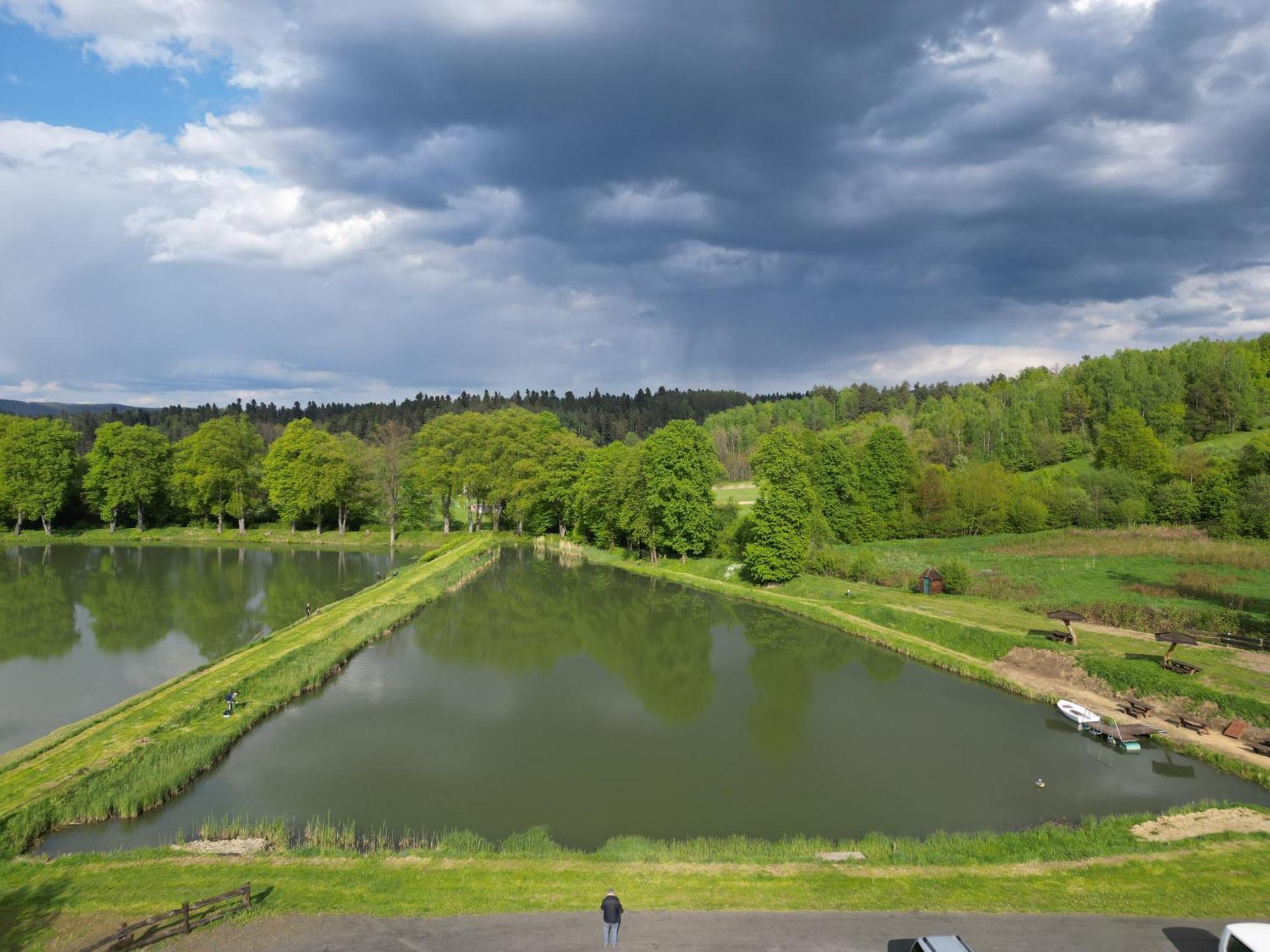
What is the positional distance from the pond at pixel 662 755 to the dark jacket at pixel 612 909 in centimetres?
503

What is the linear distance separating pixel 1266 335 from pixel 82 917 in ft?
509

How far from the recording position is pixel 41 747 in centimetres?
2017

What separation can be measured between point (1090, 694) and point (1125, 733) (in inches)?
182

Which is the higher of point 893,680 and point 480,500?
point 480,500

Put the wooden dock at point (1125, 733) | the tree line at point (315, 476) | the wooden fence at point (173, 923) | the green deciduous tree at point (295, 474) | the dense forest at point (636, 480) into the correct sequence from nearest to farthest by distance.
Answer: the wooden fence at point (173, 923) < the wooden dock at point (1125, 733) < the dense forest at point (636, 480) < the tree line at point (315, 476) < the green deciduous tree at point (295, 474)

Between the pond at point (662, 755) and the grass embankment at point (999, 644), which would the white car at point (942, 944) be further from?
the grass embankment at point (999, 644)

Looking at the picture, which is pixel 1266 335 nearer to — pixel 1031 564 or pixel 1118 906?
pixel 1031 564

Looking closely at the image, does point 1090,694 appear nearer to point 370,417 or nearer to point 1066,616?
point 1066,616

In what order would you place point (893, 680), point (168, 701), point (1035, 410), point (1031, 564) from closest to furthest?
point (168, 701)
point (893, 680)
point (1031, 564)
point (1035, 410)

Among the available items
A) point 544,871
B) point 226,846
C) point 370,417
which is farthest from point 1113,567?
point 370,417

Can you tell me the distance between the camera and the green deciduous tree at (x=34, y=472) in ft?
233

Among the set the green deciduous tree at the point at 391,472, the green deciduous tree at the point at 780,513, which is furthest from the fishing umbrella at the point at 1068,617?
the green deciduous tree at the point at 391,472

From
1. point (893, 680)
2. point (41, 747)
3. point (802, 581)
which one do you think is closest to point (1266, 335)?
point (802, 581)

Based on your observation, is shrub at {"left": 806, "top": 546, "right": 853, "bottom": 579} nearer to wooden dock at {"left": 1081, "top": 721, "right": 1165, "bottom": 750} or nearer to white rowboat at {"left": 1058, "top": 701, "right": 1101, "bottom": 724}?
white rowboat at {"left": 1058, "top": 701, "right": 1101, "bottom": 724}
